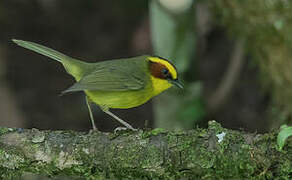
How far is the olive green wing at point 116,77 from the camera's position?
3.48 m

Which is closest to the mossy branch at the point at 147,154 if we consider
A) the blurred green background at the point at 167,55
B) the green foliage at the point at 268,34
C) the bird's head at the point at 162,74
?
the bird's head at the point at 162,74

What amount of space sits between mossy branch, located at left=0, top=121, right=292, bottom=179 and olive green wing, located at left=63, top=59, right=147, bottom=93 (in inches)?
20.1

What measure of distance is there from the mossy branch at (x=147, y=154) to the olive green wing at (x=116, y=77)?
51 cm

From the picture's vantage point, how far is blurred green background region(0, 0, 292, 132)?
18.9 feet

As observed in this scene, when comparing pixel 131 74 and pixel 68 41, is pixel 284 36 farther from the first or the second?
pixel 68 41

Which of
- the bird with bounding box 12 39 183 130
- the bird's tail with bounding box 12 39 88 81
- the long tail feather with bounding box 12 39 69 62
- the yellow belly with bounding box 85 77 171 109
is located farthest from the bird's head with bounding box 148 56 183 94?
the long tail feather with bounding box 12 39 69 62

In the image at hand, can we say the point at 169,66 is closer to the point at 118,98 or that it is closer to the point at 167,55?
the point at 118,98

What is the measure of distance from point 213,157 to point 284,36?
309cm

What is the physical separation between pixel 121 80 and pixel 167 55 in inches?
88.5

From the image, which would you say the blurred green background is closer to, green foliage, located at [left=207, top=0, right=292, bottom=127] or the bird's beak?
green foliage, located at [left=207, top=0, right=292, bottom=127]

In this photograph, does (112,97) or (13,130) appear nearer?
(13,130)

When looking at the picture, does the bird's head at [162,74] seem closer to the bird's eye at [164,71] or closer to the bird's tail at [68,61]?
the bird's eye at [164,71]

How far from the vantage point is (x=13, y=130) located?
3066 mm

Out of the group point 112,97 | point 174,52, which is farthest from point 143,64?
point 174,52
